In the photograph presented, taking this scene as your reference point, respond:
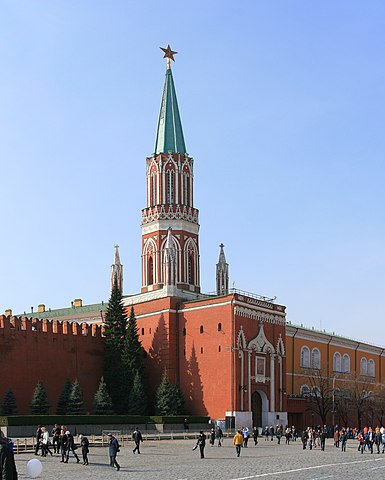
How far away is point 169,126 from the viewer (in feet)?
218

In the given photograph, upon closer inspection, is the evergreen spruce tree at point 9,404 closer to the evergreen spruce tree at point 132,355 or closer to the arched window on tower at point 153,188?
the evergreen spruce tree at point 132,355

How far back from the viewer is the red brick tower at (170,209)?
64125 mm

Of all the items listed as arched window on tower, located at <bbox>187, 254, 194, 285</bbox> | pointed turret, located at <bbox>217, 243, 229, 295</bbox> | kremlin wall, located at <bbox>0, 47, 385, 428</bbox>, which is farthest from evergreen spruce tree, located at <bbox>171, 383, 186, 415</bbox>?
pointed turret, located at <bbox>217, 243, 229, 295</bbox>

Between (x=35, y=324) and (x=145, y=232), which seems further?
(x=145, y=232)

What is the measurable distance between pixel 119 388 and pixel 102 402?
3057 millimetres

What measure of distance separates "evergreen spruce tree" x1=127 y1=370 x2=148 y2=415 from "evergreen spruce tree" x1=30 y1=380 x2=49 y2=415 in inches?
229

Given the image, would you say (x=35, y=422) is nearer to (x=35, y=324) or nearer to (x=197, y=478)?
(x=35, y=324)

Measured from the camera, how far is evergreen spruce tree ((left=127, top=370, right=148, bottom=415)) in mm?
54694

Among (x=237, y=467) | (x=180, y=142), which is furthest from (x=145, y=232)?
(x=237, y=467)

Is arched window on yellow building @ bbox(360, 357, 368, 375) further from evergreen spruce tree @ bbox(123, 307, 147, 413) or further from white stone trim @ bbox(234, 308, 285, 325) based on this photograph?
evergreen spruce tree @ bbox(123, 307, 147, 413)

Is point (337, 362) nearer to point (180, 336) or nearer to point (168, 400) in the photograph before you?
point (180, 336)

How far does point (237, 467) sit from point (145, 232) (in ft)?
129

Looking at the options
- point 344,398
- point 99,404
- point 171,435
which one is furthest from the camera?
point 344,398

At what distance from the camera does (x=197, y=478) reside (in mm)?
23094
